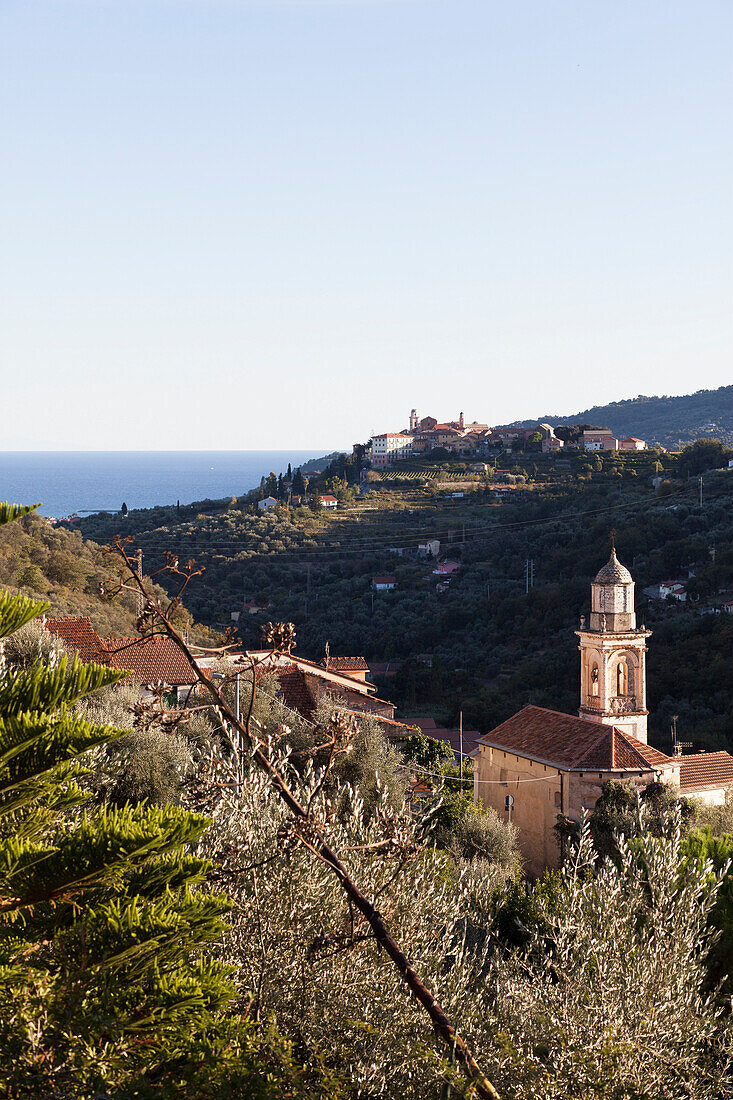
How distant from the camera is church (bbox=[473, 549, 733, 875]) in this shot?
1931cm

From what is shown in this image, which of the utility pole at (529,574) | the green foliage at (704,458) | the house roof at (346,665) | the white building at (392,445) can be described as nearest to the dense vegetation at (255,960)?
the house roof at (346,665)

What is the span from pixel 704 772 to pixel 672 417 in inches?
4020

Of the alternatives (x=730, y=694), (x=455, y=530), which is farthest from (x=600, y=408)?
(x=730, y=694)

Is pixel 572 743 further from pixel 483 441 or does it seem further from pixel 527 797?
pixel 483 441

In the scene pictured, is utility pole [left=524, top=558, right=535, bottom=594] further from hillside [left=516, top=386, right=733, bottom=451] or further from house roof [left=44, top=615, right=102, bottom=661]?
hillside [left=516, top=386, right=733, bottom=451]

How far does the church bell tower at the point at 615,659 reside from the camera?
22.0 m

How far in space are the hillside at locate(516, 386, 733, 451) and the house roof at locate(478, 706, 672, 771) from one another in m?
78.3

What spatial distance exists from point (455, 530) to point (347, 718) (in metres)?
57.4

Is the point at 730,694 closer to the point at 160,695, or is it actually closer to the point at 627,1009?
the point at 627,1009

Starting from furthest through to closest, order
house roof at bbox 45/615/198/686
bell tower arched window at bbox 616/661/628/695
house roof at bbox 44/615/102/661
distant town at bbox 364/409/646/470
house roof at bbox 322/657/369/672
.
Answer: distant town at bbox 364/409/646/470, house roof at bbox 322/657/369/672, bell tower arched window at bbox 616/661/628/695, house roof at bbox 45/615/198/686, house roof at bbox 44/615/102/661

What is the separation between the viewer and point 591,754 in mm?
19516

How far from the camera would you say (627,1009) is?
18.8ft

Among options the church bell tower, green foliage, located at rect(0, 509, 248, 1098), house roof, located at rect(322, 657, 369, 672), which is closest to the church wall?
the church bell tower

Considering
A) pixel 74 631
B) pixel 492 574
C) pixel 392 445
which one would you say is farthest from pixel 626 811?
pixel 392 445
